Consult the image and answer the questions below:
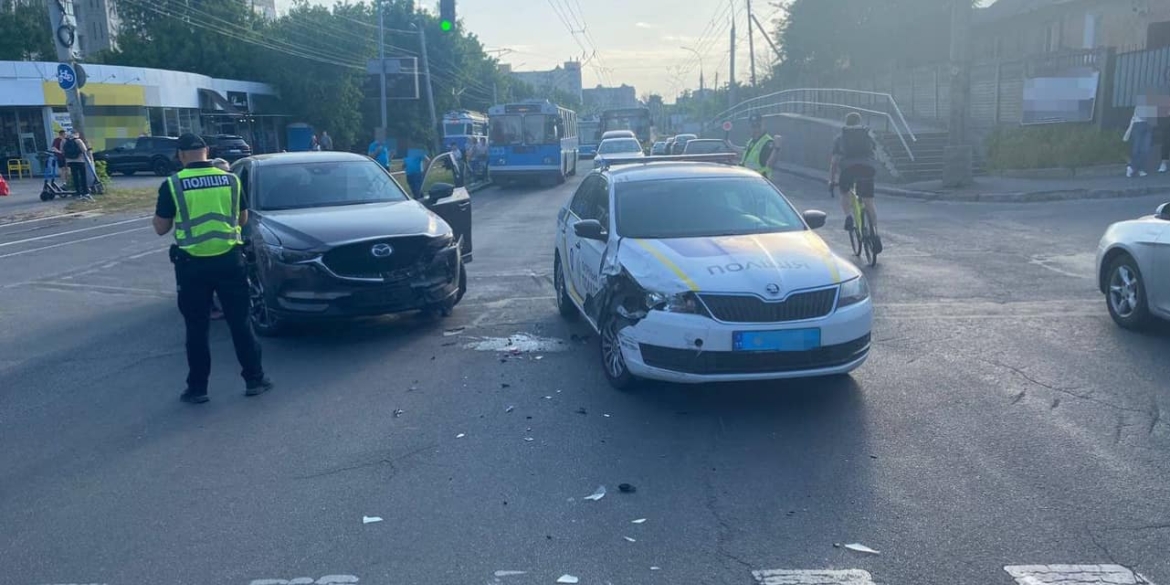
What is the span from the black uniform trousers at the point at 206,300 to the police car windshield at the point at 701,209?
2827 millimetres

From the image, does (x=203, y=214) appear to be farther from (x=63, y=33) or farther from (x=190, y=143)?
(x=63, y=33)

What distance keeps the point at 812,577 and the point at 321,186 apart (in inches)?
290

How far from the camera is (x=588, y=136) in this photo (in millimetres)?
67062

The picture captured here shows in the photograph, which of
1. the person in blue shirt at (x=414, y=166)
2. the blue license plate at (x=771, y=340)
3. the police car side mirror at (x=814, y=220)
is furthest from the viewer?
the person in blue shirt at (x=414, y=166)

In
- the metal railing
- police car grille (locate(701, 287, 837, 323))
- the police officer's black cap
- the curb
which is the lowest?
the curb

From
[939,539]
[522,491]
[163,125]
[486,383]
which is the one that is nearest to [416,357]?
[486,383]

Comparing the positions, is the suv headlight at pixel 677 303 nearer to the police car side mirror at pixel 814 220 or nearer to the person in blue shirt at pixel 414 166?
the police car side mirror at pixel 814 220

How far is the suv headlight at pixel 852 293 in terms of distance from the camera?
6.72 m

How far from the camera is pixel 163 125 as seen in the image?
52.0 meters

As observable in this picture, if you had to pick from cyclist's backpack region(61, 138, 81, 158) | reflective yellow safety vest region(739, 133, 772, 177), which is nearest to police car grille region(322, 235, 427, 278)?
reflective yellow safety vest region(739, 133, 772, 177)

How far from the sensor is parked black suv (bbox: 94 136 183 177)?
42781 mm

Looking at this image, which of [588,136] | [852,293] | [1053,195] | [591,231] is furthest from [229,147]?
[852,293]

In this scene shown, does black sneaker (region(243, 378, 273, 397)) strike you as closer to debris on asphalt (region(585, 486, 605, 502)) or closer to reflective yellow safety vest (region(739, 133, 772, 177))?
debris on asphalt (region(585, 486, 605, 502))

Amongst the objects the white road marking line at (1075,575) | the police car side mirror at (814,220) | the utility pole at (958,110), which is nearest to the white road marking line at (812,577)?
the white road marking line at (1075,575)
